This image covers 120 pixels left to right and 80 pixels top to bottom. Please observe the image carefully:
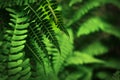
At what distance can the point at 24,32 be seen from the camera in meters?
1.26

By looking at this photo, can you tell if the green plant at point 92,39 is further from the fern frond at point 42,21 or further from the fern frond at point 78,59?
the fern frond at point 42,21

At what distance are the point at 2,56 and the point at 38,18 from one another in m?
0.26

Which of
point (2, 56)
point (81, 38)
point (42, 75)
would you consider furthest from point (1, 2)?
point (81, 38)

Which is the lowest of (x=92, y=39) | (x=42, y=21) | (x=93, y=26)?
(x=92, y=39)

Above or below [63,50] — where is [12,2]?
above

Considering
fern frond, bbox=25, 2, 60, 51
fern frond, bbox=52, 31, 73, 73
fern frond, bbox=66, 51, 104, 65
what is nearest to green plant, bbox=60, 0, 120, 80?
fern frond, bbox=66, 51, 104, 65

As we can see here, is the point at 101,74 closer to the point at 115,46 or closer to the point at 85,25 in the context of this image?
the point at 115,46

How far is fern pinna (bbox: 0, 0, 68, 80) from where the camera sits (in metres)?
1.24

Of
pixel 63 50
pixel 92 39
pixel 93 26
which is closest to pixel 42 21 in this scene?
pixel 63 50

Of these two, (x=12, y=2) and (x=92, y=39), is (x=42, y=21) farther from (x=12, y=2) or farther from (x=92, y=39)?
(x=92, y=39)

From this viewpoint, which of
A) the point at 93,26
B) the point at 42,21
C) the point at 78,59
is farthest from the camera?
the point at 93,26

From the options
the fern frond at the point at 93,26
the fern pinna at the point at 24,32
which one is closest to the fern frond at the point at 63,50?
the fern pinna at the point at 24,32

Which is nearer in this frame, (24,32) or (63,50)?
(24,32)

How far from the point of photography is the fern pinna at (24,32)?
1236 millimetres
